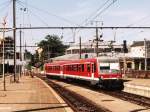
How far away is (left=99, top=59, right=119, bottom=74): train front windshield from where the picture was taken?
135ft

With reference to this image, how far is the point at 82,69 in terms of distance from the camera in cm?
4941

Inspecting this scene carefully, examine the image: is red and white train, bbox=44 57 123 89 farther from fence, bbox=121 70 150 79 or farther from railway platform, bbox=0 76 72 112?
fence, bbox=121 70 150 79

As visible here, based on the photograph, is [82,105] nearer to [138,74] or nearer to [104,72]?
[104,72]

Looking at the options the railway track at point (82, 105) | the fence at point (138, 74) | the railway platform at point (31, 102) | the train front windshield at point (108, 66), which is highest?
the train front windshield at point (108, 66)

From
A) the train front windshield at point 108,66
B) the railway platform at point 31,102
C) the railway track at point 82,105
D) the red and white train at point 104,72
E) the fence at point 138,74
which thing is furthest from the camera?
the fence at point 138,74

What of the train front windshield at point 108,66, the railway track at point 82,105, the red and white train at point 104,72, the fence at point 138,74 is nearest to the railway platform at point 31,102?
the railway track at point 82,105

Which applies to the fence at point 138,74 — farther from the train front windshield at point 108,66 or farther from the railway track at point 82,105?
the railway track at point 82,105

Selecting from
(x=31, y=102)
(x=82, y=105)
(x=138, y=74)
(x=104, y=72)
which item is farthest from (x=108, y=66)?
(x=138, y=74)

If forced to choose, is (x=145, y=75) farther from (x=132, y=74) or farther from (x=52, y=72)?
(x=52, y=72)

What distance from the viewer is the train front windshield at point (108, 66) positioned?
41.0 metres

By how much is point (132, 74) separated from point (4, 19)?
37000 mm

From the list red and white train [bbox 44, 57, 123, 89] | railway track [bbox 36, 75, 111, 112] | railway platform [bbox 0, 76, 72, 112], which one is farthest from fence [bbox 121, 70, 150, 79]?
railway track [bbox 36, 75, 111, 112]

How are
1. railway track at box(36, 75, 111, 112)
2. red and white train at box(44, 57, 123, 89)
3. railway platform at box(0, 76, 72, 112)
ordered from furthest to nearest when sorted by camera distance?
red and white train at box(44, 57, 123, 89) → railway track at box(36, 75, 111, 112) → railway platform at box(0, 76, 72, 112)

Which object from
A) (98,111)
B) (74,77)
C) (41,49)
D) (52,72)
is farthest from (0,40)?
(41,49)
